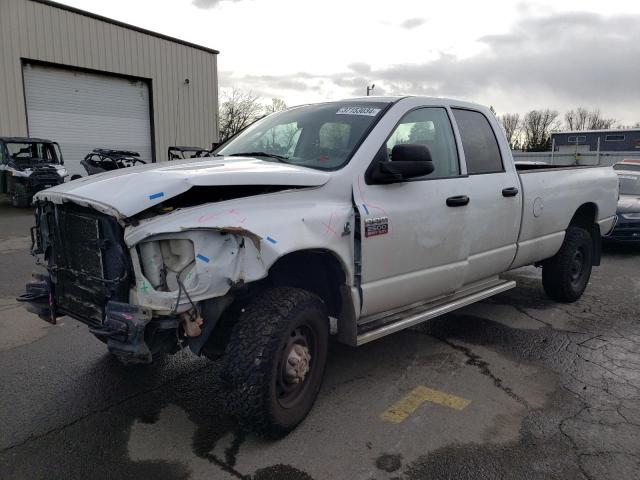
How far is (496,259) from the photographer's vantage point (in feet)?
15.1

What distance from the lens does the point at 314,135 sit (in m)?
3.83

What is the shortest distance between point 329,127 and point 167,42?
21.0m

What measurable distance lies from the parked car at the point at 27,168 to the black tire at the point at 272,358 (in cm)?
1301

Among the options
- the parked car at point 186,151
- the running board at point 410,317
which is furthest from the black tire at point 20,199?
the running board at point 410,317

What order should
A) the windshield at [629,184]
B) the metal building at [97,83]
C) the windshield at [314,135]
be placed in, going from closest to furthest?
the windshield at [314,135], the windshield at [629,184], the metal building at [97,83]

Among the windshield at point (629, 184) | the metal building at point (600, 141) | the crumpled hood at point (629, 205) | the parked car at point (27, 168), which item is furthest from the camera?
the metal building at point (600, 141)

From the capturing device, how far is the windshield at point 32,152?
15.2 metres

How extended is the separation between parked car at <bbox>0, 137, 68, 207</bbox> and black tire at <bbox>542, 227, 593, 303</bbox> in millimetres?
12726

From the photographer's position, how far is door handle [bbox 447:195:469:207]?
3912mm

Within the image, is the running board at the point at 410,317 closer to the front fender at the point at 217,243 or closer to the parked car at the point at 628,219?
the front fender at the point at 217,243

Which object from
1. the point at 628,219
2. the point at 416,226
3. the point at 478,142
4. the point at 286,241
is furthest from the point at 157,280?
the point at 628,219

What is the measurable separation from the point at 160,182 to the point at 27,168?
13829 mm

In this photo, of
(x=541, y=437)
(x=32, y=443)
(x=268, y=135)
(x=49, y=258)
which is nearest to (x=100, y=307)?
(x=49, y=258)

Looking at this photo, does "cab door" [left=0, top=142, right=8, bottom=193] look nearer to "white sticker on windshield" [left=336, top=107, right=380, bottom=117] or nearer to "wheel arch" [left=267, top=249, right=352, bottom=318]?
"white sticker on windshield" [left=336, top=107, right=380, bottom=117]
